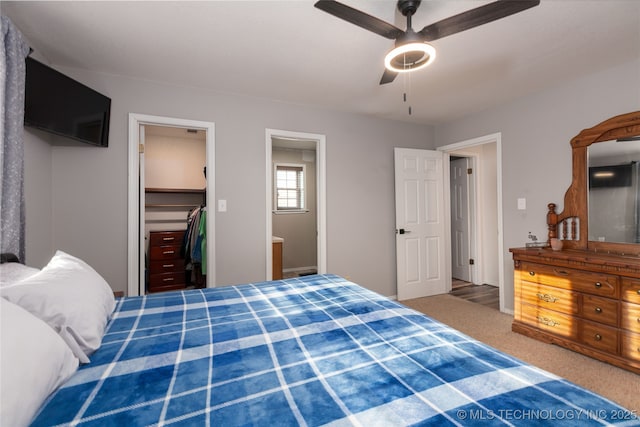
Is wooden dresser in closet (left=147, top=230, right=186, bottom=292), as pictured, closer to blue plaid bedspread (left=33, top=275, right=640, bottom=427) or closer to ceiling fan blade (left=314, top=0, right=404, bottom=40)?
blue plaid bedspread (left=33, top=275, right=640, bottom=427)

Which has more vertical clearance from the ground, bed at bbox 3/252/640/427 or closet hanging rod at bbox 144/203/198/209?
closet hanging rod at bbox 144/203/198/209

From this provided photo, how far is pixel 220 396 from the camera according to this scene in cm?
85

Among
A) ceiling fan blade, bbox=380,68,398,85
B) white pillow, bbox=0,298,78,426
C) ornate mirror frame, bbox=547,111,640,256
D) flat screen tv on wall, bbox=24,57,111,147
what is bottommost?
white pillow, bbox=0,298,78,426

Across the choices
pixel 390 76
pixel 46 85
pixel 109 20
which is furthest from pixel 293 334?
pixel 46 85

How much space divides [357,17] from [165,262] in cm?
411

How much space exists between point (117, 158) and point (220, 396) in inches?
106

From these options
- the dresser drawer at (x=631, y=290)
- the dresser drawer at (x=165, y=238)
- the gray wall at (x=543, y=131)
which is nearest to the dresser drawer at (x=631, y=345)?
the dresser drawer at (x=631, y=290)

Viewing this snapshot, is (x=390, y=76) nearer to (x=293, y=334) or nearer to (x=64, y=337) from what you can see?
(x=293, y=334)

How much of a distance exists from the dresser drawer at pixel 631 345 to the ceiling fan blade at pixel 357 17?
266 cm

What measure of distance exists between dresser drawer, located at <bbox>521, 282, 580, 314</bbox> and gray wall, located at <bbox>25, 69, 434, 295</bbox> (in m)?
1.59

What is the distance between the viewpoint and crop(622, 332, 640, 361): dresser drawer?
6.97 feet

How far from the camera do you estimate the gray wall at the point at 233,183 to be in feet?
8.55

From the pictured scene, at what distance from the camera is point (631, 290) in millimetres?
2154

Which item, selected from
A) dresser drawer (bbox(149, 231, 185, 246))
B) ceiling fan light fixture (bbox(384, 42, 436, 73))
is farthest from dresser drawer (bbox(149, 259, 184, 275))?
ceiling fan light fixture (bbox(384, 42, 436, 73))
